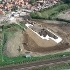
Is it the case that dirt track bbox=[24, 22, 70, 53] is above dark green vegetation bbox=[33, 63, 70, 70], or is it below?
above

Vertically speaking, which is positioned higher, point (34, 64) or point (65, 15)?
point (65, 15)

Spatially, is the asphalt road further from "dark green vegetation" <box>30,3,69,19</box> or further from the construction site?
"dark green vegetation" <box>30,3,69,19</box>

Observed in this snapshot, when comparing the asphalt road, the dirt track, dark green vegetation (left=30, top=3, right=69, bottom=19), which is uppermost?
dark green vegetation (left=30, top=3, right=69, bottom=19)

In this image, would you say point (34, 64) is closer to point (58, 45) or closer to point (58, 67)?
point (58, 67)

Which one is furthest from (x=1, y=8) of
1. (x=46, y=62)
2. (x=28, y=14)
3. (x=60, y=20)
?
(x=46, y=62)

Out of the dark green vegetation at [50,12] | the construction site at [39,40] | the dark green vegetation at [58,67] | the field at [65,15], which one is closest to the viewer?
the dark green vegetation at [58,67]

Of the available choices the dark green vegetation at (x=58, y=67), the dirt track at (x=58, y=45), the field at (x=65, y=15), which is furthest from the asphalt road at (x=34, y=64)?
the field at (x=65, y=15)

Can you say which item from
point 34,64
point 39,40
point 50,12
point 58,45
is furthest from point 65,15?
point 34,64

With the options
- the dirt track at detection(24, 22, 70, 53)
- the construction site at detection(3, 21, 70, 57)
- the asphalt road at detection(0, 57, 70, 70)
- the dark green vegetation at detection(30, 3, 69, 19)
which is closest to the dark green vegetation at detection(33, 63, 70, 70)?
the asphalt road at detection(0, 57, 70, 70)

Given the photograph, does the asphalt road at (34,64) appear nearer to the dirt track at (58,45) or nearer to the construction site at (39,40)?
the construction site at (39,40)
